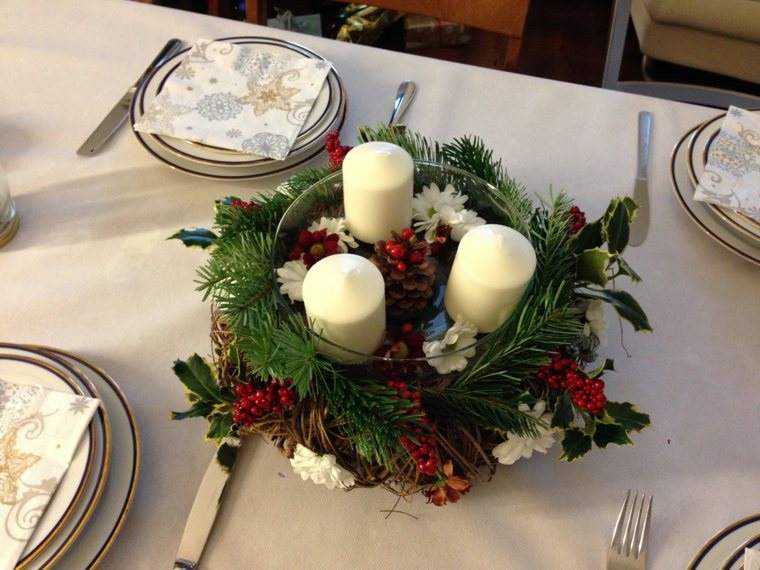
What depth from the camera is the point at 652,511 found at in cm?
50

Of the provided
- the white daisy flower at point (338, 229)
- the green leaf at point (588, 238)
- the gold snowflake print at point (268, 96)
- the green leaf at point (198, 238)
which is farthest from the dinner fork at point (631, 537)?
the gold snowflake print at point (268, 96)

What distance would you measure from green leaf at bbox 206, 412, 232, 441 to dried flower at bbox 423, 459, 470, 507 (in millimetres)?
159

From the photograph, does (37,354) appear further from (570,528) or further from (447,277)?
(570,528)

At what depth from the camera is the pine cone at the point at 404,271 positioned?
0.49m

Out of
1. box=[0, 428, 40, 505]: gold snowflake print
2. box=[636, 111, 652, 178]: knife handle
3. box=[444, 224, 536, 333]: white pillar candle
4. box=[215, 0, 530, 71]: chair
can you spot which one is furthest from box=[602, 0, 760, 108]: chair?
box=[0, 428, 40, 505]: gold snowflake print

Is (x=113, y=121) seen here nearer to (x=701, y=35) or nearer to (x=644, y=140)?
(x=644, y=140)

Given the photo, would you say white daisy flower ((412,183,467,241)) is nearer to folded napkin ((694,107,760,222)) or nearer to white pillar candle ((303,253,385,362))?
white pillar candle ((303,253,385,362))

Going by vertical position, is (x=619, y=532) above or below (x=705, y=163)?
below

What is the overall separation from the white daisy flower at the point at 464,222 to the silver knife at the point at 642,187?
188 millimetres

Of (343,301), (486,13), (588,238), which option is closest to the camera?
(343,301)

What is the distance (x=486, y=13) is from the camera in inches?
38.5

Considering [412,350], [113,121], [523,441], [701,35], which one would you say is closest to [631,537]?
[523,441]

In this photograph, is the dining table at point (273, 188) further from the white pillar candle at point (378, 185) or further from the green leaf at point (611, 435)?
the white pillar candle at point (378, 185)

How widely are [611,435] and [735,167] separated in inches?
14.8
